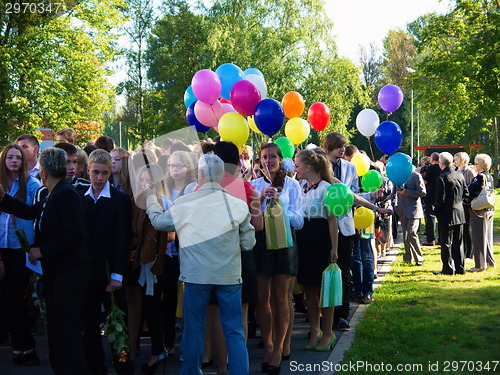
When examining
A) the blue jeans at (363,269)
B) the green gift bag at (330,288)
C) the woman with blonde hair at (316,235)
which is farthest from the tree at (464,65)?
the green gift bag at (330,288)

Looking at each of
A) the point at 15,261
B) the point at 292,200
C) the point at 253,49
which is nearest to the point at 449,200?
Answer: the point at 292,200

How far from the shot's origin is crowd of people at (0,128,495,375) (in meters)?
4.68

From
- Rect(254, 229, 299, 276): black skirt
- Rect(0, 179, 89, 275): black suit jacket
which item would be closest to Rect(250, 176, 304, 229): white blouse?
Rect(254, 229, 299, 276): black skirt

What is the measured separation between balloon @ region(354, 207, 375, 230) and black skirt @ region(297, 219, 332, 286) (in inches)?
58.2

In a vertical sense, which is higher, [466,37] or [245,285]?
[466,37]

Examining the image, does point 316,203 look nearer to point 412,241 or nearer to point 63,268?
point 63,268

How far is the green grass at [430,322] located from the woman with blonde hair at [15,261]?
3.20 meters

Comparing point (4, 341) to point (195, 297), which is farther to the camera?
point (4, 341)

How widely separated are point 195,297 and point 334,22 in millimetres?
42397

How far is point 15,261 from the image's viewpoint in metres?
6.04

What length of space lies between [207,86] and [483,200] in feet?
18.3

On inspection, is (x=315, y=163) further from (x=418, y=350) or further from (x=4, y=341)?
(x=4, y=341)

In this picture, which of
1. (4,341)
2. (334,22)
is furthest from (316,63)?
(4,341)

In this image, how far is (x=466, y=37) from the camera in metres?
20.1
